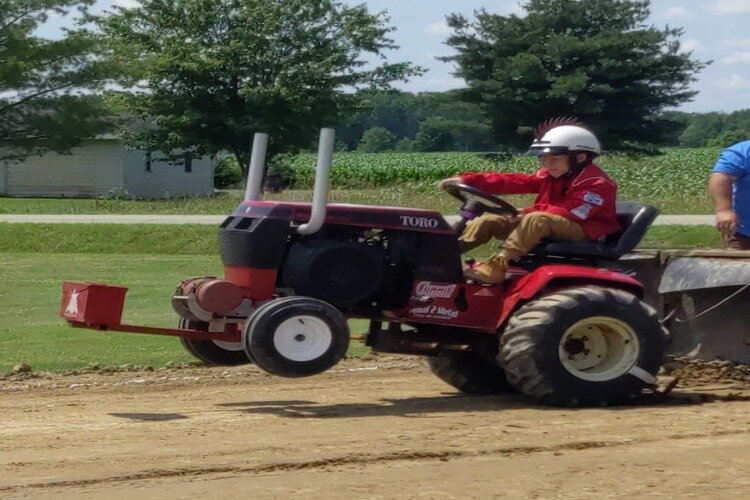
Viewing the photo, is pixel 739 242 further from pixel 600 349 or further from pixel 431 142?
pixel 431 142

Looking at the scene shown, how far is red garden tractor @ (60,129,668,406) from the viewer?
835cm

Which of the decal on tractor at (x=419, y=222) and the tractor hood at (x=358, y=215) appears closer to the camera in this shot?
the tractor hood at (x=358, y=215)

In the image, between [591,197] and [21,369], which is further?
[21,369]

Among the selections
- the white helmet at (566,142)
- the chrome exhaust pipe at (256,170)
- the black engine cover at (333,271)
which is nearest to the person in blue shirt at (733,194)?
the white helmet at (566,142)

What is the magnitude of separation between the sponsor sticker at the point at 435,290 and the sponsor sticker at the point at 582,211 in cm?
89

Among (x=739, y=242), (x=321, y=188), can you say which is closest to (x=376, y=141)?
(x=739, y=242)

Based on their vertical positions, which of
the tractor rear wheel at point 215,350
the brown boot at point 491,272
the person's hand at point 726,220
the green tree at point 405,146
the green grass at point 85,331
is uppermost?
the green tree at point 405,146

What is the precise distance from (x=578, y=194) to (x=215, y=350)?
2.50m

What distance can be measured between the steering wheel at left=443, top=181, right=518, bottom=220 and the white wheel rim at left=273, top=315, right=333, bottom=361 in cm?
131

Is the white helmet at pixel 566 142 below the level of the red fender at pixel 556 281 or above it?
above

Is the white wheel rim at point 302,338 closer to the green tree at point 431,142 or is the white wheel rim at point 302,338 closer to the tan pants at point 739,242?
the tan pants at point 739,242

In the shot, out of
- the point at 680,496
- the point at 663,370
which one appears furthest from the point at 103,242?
the point at 680,496

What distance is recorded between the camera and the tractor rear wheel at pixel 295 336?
26.8 ft

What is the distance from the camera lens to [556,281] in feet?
28.8
